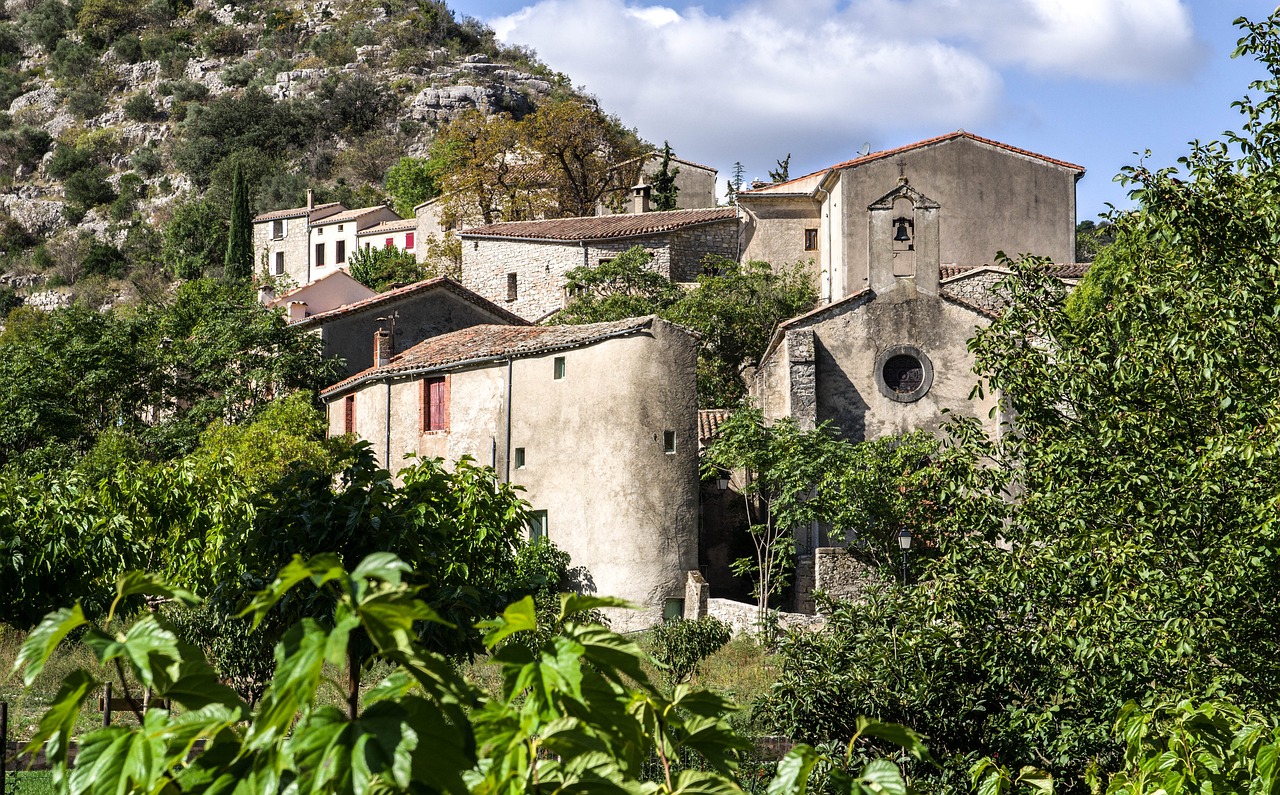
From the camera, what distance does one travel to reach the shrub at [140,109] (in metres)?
97.9

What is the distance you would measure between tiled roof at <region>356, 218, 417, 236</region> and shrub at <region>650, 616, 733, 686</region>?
125 feet

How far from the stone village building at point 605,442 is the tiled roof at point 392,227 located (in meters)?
31.5

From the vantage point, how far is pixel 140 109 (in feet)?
321

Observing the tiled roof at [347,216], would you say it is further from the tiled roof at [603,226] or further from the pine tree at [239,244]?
the tiled roof at [603,226]

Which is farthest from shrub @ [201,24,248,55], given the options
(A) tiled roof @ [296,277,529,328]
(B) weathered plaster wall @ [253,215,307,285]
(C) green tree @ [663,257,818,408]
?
(C) green tree @ [663,257,818,408]

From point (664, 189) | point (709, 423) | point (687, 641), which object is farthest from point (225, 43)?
point (687, 641)

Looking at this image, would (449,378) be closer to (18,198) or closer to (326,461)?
(326,461)

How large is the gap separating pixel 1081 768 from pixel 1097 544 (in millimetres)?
1914

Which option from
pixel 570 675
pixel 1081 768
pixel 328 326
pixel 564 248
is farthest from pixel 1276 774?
pixel 564 248

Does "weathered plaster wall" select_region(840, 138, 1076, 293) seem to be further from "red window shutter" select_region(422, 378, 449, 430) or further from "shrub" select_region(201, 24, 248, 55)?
"shrub" select_region(201, 24, 248, 55)

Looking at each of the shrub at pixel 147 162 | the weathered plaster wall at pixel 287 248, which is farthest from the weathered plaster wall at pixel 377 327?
the shrub at pixel 147 162

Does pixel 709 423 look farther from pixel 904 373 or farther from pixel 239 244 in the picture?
pixel 239 244

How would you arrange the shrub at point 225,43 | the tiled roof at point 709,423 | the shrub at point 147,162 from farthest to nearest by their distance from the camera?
the shrub at point 225,43 → the shrub at point 147,162 → the tiled roof at point 709,423

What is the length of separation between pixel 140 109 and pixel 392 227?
45606mm
